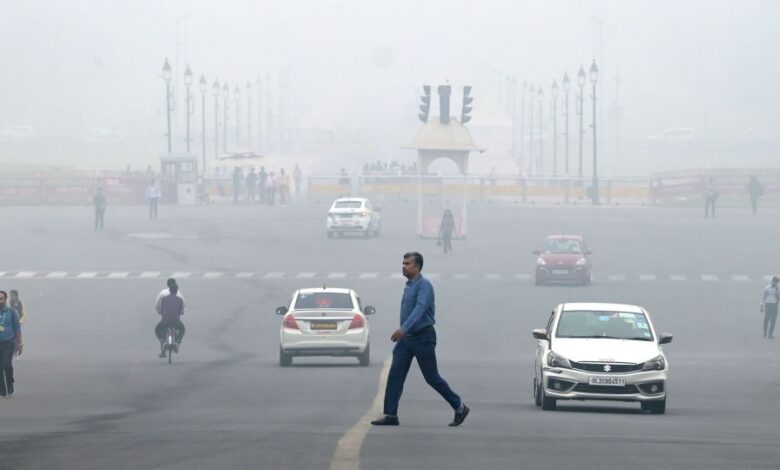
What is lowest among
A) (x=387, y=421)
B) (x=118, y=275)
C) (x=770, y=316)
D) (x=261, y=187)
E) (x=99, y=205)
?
(x=770, y=316)

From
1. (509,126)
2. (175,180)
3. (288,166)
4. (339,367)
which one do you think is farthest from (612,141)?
(339,367)

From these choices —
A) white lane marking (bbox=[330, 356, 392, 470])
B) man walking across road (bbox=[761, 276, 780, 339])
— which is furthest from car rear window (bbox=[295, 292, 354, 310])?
man walking across road (bbox=[761, 276, 780, 339])

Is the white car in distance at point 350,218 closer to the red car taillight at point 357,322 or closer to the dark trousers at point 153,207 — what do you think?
the dark trousers at point 153,207

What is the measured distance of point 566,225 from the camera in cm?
6631

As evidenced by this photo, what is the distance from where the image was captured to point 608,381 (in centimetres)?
1969

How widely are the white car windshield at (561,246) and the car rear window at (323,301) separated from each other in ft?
66.3

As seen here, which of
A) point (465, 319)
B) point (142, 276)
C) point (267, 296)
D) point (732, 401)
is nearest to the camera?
point (732, 401)

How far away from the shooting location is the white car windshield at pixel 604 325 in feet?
68.3

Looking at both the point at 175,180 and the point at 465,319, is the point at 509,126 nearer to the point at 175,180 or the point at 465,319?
the point at 175,180

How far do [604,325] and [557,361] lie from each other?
1337 millimetres

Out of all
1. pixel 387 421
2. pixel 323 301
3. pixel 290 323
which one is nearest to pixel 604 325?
pixel 387 421

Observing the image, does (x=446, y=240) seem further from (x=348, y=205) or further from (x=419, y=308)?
(x=419, y=308)

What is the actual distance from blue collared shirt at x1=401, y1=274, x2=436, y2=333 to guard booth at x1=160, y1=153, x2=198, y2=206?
203 feet

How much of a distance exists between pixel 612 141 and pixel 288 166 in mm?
49078
